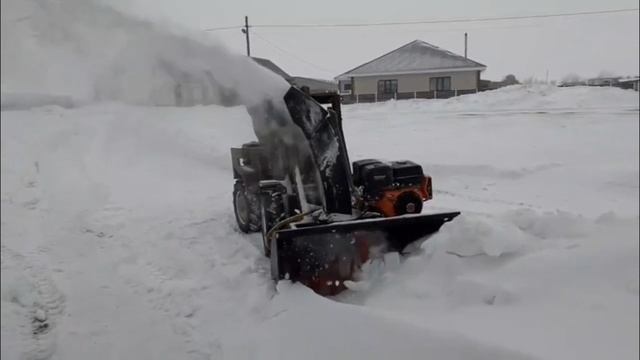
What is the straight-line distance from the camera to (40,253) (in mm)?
4531

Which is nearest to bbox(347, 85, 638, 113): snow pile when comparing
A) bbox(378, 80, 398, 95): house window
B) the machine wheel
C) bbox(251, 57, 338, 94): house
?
bbox(378, 80, 398, 95): house window

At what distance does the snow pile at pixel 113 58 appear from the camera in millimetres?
3453

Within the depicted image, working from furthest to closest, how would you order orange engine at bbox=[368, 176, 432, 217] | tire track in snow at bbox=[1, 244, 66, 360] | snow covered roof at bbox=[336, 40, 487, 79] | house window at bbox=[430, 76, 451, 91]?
house window at bbox=[430, 76, 451, 91]
snow covered roof at bbox=[336, 40, 487, 79]
orange engine at bbox=[368, 176, 432, 217]
tire track in snow at bbox=[1, 244, 66, 360]

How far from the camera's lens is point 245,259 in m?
4.38

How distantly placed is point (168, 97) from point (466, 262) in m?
3.57

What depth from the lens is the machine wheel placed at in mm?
4961

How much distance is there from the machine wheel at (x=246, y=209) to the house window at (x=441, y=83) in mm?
3891

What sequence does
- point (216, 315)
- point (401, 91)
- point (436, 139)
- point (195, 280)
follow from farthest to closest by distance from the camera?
1. point (436, 139)
2. point (401, 91)
3. point (195, 280)
4. point (216, 315)

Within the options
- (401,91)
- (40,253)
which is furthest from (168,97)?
(401,91)

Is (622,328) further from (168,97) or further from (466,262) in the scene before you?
(168,97)

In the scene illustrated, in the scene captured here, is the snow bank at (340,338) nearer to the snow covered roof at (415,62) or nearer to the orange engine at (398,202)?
the orange engine at (398,202)

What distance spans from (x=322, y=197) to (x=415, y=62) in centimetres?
300

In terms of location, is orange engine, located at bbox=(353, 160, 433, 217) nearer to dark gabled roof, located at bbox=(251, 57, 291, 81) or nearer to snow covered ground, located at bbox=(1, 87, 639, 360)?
snow covered ground, located at bbox=(1, 87, 639, 360)

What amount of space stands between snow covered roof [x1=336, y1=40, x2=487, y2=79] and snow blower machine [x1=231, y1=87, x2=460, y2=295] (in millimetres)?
1275
